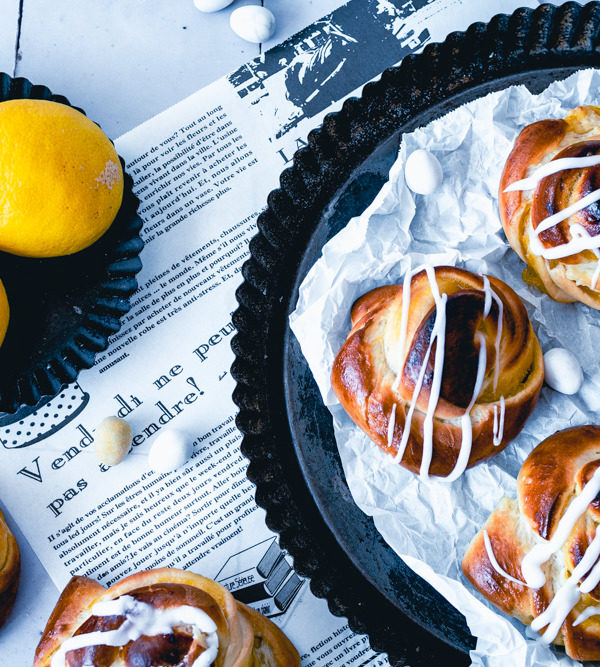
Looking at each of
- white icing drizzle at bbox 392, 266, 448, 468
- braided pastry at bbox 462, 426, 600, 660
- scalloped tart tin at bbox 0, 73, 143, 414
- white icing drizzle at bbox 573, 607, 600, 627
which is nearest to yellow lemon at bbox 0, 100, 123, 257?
scalloped tart tin at bbox 0, 73, 143, 414

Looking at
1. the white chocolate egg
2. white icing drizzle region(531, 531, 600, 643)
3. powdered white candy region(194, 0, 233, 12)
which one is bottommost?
white icing drizzle region(531, 531, 600, 643)

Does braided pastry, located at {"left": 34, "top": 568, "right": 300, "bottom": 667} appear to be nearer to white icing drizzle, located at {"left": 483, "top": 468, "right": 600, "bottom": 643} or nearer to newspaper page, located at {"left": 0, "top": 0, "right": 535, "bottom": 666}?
newspaper page, located at {"left": 0, "top": 0, "right": 535, "bottom": 666}

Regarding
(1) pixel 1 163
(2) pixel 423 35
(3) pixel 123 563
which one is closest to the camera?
(1) pixel 1 163

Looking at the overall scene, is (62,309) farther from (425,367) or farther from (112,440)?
(425,367)

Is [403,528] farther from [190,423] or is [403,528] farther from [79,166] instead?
[79,166]

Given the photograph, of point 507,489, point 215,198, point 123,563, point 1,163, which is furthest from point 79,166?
point 507,489

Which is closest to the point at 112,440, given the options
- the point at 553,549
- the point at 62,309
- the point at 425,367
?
the point at 62,309
